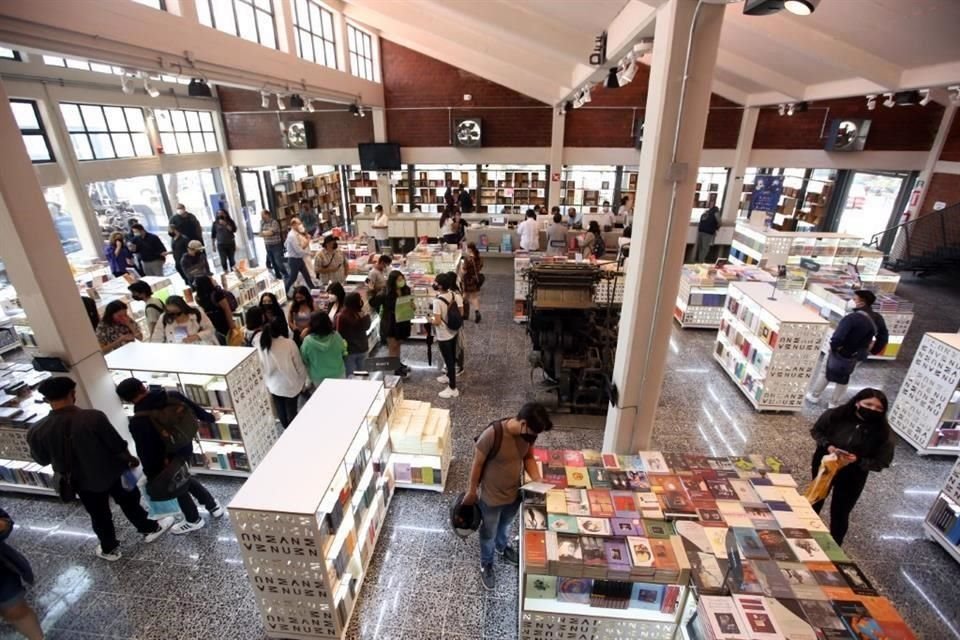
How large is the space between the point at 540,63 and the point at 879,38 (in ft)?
15.2

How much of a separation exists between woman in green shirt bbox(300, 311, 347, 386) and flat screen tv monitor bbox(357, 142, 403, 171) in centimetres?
948

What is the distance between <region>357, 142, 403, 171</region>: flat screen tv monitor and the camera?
12.8 meters

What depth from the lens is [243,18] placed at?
7180 mm

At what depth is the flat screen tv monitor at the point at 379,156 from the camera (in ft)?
41.8

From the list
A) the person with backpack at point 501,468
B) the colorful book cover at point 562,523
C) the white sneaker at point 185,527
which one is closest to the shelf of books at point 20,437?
the white sneaker at point 185,527

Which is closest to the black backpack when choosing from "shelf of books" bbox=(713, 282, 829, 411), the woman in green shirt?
the woman in green shirt

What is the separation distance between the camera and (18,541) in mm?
3801

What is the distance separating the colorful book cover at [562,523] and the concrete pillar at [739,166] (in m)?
11.6

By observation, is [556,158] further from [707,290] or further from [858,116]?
[858,116]

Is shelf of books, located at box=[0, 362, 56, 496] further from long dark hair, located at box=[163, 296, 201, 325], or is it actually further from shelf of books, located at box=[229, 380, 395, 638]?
shelf of books, located at box=[229, 380, 395, 638]

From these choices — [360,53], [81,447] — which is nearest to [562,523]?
[81,447]

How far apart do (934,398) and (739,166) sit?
957 cm

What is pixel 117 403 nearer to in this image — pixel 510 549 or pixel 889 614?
pixel 510 549

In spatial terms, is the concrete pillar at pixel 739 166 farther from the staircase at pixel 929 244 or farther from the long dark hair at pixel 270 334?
the long dark hair at pixel 270 334
